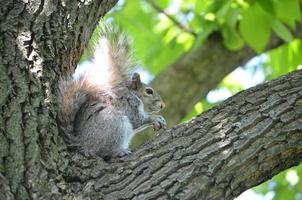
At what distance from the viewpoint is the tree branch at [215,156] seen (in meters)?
2.20

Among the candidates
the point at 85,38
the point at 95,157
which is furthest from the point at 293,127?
the point at 85,38

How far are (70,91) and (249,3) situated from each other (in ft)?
4.17

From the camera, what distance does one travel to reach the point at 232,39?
13.3 ft

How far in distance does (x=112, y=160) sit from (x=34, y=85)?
427 mm

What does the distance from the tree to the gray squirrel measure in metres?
0.19

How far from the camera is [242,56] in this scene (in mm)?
4508

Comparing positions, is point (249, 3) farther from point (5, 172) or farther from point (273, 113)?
point (5, 172)

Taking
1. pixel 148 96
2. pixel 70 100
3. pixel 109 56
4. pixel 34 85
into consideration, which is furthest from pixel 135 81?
pixel 34 85

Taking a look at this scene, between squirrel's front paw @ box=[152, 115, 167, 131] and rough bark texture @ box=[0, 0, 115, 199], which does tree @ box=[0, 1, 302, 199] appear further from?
squirrel's front paw @ box=[152, 115, 167, 131]

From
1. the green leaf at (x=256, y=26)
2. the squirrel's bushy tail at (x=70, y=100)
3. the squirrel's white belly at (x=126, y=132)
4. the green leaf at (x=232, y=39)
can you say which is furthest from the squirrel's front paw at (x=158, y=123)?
the green leaf at (x=232, y=39)

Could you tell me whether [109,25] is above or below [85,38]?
above

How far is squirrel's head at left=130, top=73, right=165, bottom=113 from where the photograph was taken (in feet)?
11.8

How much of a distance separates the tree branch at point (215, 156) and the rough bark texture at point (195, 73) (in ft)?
5.75

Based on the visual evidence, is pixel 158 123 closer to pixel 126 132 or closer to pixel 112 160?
pixel 126 132
